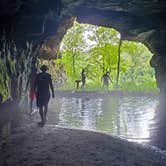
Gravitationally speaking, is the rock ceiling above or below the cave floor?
above

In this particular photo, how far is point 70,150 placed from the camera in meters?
10.0

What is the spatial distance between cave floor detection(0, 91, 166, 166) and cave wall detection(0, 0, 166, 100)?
5.08 meters

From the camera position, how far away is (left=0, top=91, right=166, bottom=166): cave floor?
358 inches

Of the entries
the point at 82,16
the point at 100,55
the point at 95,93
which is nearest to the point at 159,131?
the point at 82,16

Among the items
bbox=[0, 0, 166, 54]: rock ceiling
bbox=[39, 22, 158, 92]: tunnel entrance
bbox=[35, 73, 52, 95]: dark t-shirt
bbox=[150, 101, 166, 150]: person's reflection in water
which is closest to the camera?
bbox=[150, 101, 166, 150]: person's reflection in water

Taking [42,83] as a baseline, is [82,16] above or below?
above

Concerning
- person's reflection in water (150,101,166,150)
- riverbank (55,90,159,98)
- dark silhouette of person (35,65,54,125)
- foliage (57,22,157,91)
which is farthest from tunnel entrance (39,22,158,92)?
dark silhouette of person (35,65,54,125)

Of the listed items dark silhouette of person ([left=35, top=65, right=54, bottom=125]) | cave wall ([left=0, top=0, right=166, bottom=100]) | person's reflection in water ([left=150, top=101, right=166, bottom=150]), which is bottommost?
person's reflection in water ([left=150, top=101, right=166, bottom=150])

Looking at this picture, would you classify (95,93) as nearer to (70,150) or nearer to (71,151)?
(70,150)

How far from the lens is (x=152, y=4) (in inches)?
659

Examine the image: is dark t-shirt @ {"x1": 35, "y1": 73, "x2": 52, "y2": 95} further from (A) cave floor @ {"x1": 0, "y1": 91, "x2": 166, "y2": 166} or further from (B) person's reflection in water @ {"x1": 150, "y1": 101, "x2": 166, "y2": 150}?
(B) person's reflection in water @ {"x1": 150, "y1": 101, "x2": 166, "y2": 150}

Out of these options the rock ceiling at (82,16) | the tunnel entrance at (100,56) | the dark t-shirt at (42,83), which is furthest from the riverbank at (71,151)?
the tunnel entrance at (100,56)

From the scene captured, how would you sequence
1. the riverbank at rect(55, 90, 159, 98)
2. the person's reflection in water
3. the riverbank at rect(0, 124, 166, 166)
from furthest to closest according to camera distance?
the riverbank at rect(55, 90, 159, 98) < the person's reflection in water < the riverbank at rect(0, 124, 166, 166)

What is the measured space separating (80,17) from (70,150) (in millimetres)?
13444
